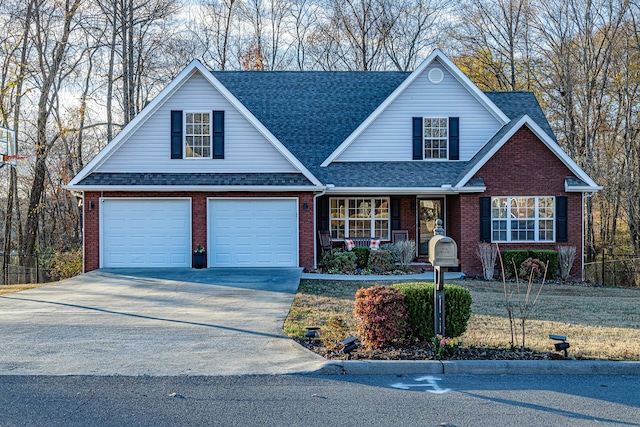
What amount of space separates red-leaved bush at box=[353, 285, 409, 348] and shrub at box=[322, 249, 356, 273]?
10.2 metres

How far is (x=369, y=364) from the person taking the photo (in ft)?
24.4

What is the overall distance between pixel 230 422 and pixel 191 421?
366 millimetres

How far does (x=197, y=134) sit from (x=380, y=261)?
7.00 m

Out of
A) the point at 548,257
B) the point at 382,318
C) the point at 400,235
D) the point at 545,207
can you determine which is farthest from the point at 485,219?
the point at 382,318

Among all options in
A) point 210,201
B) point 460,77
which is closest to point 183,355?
point 210,201

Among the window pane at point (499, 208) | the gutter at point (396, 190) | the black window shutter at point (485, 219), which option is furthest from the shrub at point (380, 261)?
the window pane at point (499, 208)

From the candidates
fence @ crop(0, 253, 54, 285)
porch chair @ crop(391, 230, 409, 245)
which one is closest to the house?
porch chair @ crop(391, 230, 409, 245)

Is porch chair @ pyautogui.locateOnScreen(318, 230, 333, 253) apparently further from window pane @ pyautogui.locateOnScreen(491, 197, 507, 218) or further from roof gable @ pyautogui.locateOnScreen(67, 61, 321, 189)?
window pane @ pyautogui.locateOnScreen(491, 197, 507, 218)

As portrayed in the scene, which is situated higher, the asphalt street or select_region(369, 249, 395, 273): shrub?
select_region(369, 249, 395, 273): shrub

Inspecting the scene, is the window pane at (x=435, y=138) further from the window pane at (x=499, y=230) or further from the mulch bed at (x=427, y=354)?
the mulch bed at (x=427, y=354)

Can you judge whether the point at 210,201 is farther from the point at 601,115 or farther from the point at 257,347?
the point at 601,115

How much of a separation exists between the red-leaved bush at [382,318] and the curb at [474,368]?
72 cm

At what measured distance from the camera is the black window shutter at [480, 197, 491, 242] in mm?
19094

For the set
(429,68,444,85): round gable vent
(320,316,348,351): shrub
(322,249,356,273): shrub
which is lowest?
(320,316,348,351): shrub
